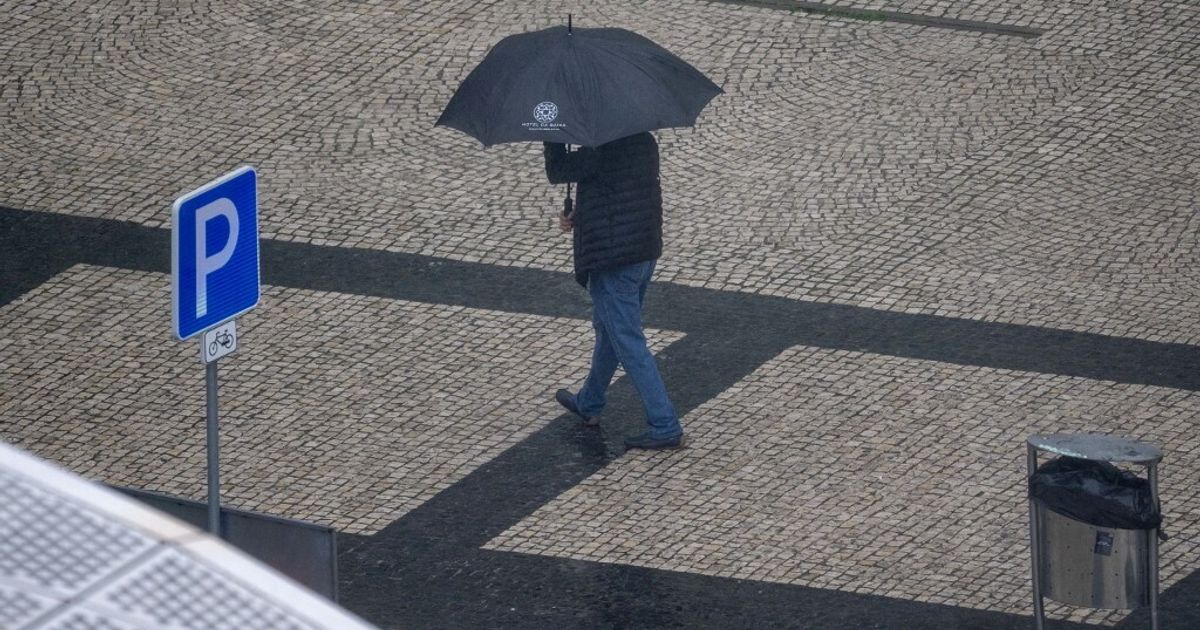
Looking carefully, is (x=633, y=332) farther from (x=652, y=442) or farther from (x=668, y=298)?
(x=668, y=298)

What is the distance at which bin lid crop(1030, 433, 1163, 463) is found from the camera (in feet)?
23.2

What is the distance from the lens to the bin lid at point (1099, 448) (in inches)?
278

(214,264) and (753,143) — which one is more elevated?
(214,264)

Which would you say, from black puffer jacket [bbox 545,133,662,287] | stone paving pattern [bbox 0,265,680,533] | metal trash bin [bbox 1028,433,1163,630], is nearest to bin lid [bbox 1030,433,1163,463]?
metal trash bin [bbox 1028,433,1163,630]

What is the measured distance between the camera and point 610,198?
8.72m

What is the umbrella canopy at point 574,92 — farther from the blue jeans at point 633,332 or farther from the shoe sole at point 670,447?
the shoe sole at point 670,447

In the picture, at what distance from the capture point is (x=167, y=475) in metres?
8.66

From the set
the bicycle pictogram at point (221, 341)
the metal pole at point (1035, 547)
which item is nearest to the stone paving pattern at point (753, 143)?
the metal pole at point (1035, 547)

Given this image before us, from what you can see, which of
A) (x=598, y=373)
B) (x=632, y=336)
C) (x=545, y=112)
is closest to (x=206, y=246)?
(x=545, y=112)

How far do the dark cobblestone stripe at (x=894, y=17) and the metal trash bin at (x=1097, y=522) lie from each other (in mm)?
6357

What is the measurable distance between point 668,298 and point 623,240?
1.51 meters

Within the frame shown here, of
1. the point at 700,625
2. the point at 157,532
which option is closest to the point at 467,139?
the point at 700,625

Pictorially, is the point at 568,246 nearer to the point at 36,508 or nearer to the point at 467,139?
the point at 467,139

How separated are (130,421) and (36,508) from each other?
5.39 meters
